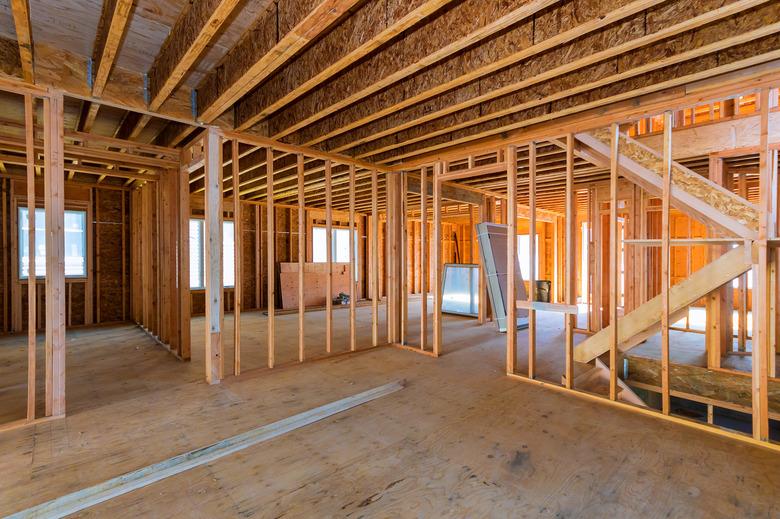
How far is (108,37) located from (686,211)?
17.4 ft

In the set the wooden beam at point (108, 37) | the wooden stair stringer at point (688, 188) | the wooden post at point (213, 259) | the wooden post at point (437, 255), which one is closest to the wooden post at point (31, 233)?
the wooden beam at point (108, 37)

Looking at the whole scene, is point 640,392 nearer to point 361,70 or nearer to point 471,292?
point 471,292

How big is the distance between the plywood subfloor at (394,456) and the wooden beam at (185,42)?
2781mm

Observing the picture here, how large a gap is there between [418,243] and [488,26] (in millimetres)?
11181

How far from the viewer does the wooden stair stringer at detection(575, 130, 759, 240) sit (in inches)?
126

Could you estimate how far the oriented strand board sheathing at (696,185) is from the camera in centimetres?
319

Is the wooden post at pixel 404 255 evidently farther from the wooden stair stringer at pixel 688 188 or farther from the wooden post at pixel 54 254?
the wooden post at pixel 54 254

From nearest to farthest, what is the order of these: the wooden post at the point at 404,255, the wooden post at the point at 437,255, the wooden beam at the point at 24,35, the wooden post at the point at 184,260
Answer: the wooden beam at the point at 24,35
the wooden post at the point at 184,260
the wooden post at the point at 437,255
the wooden post at the point at 404,255

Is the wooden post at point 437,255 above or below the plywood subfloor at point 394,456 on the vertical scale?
above

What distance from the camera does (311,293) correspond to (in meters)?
9.66

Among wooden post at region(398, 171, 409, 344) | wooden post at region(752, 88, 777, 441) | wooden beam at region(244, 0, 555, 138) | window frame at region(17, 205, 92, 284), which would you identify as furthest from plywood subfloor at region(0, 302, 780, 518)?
window frame at region(17, 205, 92, 284)

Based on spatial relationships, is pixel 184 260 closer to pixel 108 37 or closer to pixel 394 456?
pixel 108 37

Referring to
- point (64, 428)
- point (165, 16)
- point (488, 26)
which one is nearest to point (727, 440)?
point (488, 26)

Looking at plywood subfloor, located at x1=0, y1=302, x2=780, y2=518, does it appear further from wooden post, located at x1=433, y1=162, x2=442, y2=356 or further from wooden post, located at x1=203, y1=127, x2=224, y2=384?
wooden post, located at x1=433, y1=162, x2=442, y2=356
